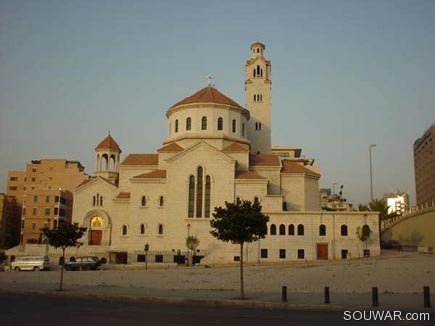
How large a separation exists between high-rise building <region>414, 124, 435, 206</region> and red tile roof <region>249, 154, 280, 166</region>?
7082cm

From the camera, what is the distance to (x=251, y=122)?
2751 inches

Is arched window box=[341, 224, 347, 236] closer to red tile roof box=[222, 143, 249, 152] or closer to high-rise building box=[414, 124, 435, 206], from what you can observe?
red tile roof box=[222, 143, 249, 152]

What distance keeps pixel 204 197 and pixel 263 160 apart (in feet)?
31.5

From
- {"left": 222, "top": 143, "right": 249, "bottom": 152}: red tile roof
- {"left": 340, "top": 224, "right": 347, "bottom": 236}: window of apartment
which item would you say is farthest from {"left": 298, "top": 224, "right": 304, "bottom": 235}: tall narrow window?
{"left": 222, "top": 143, "right": 249, "bottom": 152}: red tile roof

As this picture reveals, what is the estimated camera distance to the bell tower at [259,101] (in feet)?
229

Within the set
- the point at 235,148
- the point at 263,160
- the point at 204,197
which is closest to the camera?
the point at 204,197

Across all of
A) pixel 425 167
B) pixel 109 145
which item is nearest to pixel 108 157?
pixel 109 145

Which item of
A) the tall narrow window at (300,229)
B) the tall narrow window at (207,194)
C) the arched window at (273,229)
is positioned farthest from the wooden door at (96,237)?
the tall narrow window at (300,229)

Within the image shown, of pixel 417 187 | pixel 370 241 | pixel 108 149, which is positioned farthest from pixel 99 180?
pixel 417 187

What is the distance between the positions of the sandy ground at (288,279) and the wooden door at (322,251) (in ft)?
44.7

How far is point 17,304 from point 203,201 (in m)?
36.2

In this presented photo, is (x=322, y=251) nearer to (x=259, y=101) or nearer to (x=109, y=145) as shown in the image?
(x=259, y=101)

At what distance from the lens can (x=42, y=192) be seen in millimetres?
78562

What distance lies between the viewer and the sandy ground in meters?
28.0
